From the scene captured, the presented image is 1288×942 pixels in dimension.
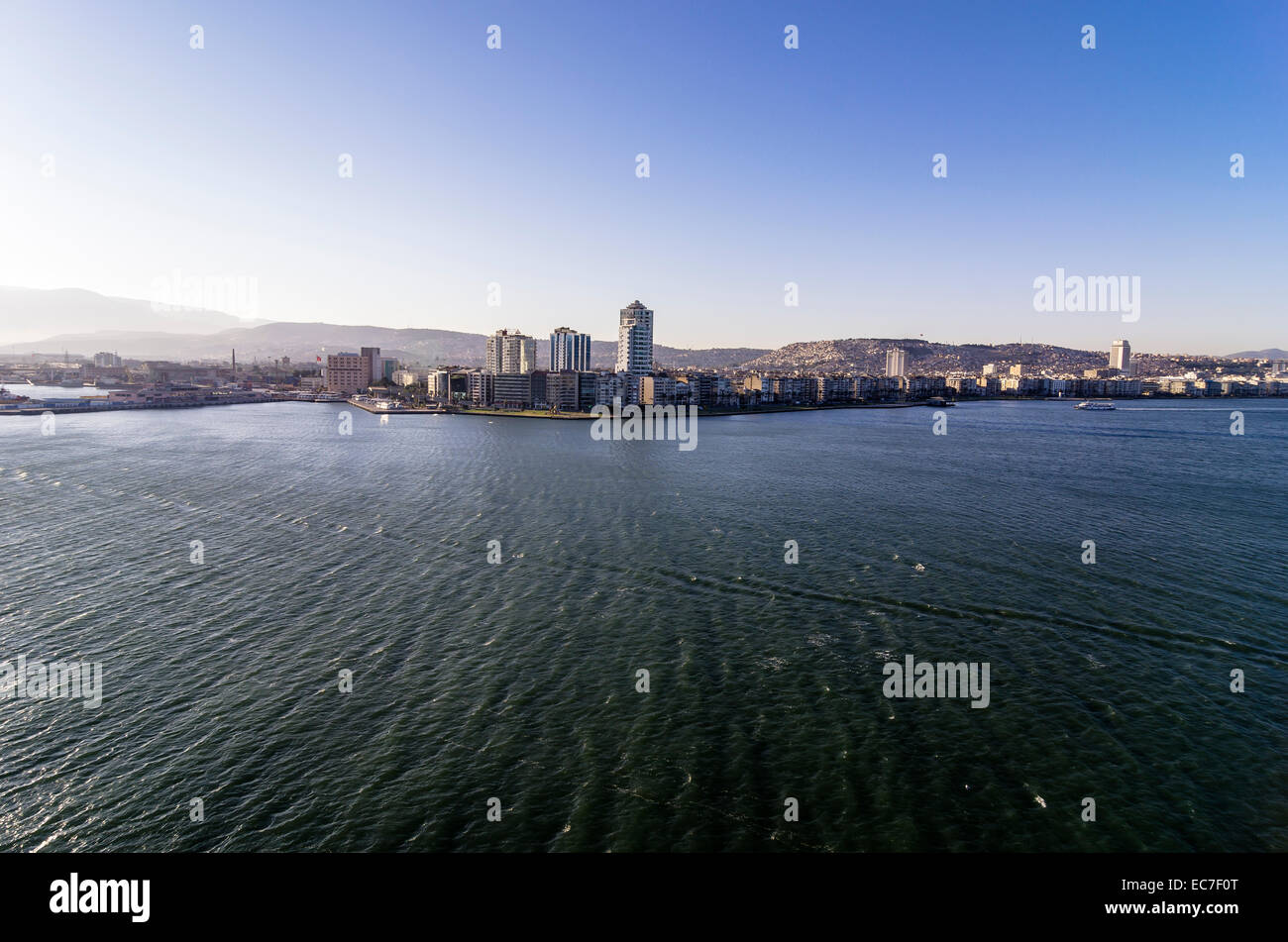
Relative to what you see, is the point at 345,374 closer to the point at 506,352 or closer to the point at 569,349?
the point at 506,352

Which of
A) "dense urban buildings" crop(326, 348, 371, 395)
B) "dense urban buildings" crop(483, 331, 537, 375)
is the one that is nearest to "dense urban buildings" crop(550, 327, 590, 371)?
"dense urban buildings" crop(483, 331, 537, 375)

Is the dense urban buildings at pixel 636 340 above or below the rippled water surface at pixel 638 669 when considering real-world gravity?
above

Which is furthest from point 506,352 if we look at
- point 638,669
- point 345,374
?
point 638,669

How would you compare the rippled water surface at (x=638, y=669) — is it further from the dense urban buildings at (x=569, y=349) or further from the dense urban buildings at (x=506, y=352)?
the dense urban buildings at (x=569, y=349)

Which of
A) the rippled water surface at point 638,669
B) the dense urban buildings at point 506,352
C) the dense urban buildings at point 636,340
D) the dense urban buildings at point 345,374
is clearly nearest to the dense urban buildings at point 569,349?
the dense urban buildings at point 506,352

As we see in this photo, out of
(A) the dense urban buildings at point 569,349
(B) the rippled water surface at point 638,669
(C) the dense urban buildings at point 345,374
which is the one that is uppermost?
(A) the dense urban buildings at point 569,349
